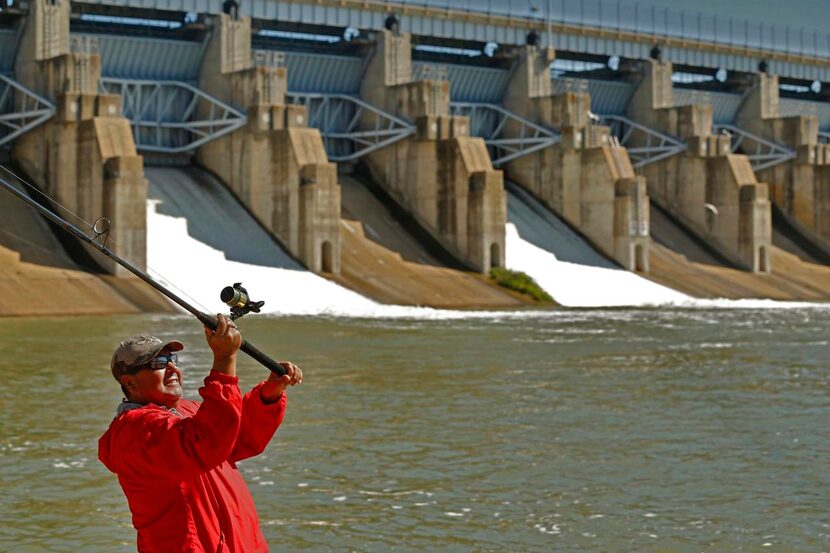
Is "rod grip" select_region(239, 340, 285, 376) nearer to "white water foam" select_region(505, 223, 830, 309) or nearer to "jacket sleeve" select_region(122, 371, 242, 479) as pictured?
"jacket sleeve" select_region(122, 371, 242, 479)

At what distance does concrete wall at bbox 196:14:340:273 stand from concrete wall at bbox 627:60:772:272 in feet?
67.0

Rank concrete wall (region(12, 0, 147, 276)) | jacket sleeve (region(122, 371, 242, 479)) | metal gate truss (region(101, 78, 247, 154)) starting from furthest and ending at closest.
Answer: metal gate truss (region(101, 78, 247, 154))
concrete wall (region(12, 0, 147, 276))
jacket sleeve (region(122, 371, 242, 479))

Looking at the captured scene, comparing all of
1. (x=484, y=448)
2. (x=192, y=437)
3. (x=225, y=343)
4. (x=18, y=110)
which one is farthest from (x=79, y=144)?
(x=192, y=437)

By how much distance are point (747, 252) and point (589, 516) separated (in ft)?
160

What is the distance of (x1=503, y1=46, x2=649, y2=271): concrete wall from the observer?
54719mm

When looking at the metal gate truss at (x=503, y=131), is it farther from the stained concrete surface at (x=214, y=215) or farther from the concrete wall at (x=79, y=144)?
the concrete wall at (x=79, y=144)

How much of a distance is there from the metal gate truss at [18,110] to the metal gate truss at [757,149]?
32.2 metres

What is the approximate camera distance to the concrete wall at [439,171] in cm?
4981

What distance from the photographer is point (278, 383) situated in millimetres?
5543

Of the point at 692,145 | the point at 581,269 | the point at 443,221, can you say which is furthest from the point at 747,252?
the point at 443,221

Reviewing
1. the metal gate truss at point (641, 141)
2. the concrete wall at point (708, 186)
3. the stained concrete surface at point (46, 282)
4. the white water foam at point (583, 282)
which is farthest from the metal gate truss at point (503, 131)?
the stained concrete surface at point (46, 282)

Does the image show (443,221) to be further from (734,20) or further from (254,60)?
(734,20)

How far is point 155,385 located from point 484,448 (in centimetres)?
1043

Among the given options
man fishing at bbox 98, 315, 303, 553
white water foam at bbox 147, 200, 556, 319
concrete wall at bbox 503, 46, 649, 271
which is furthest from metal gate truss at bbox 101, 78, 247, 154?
man fishing at bbox 98, 315, 303, 553
